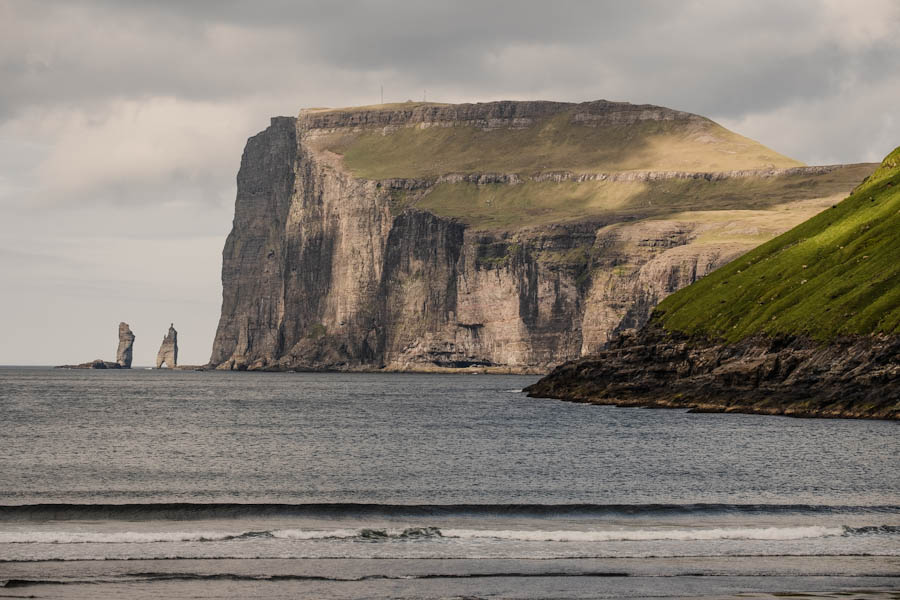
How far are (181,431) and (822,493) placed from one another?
71.0 m

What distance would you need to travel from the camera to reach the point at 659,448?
318 ft

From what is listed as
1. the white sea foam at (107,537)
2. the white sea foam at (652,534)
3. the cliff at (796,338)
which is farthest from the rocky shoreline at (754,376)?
the white sea foam at (107,537)

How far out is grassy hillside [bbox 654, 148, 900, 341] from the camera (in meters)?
143

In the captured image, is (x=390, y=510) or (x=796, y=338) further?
(x=796, y=338)

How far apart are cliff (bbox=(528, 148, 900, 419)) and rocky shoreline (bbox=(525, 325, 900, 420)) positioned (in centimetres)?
18

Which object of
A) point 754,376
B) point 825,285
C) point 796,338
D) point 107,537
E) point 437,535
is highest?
point 825,285

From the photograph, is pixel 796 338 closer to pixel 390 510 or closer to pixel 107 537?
pixel 390 510

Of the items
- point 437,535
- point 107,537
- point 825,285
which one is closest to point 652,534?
point 437,535

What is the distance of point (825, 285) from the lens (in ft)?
526

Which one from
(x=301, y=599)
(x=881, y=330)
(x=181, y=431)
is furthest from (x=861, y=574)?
(x=881, y=330)

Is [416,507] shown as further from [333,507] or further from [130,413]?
[130,413]

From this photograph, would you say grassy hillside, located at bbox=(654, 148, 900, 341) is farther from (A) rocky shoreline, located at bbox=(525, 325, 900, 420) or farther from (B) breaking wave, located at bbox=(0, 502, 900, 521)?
(B) breaking wave, located at bbox=(0, 502, 900, 521)

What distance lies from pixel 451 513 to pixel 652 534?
1157cm

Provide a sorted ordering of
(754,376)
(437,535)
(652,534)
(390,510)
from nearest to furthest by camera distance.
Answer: (437,535) → (652,534) → (390,510) → (754,376)
